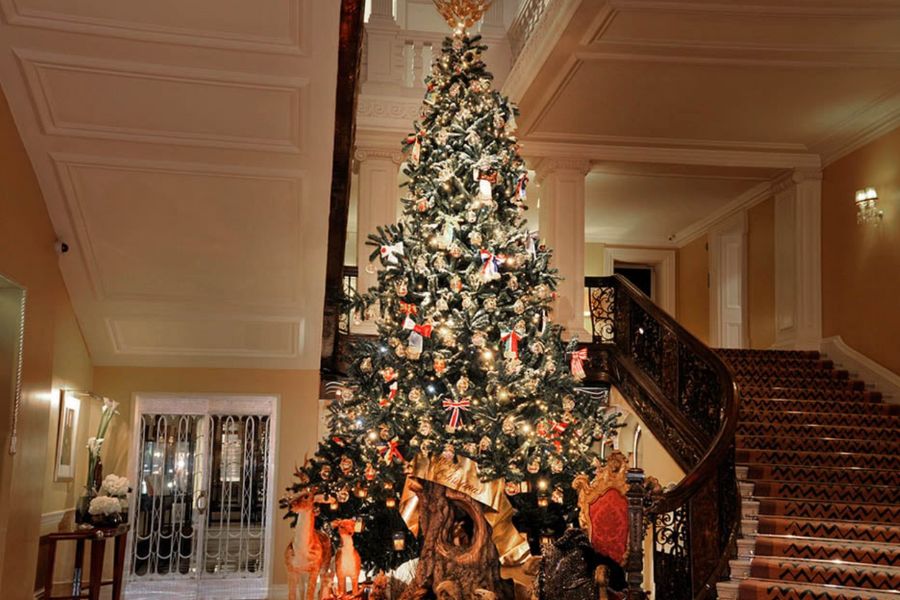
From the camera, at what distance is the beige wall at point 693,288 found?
14.3 metres

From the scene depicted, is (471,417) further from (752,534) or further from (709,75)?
(709,75)

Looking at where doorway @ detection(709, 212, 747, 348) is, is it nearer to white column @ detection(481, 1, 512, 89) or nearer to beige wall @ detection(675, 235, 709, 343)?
beige wall @ detection(675, 235, 709, 343)

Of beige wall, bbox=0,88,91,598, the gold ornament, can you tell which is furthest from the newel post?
beige wall, bbox=0,88,91,598

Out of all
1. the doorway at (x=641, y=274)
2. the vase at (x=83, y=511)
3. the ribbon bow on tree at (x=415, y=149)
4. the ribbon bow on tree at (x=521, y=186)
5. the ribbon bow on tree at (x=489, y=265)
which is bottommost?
the vase at (x=83, y=511)

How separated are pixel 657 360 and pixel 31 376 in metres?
5.22

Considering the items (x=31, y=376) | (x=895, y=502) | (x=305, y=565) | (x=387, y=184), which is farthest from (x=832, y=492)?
(x=31, y=376)

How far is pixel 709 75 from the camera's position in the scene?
8.52 meters

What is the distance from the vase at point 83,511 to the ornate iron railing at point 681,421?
4.46 meters

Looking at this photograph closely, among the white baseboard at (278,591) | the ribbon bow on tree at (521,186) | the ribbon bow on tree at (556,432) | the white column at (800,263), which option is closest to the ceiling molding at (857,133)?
the white column at (800,263)

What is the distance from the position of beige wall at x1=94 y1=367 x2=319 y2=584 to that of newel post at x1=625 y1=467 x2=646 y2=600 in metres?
4.84

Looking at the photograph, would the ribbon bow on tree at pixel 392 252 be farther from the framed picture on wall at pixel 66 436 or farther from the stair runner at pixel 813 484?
the framed picture on wall at pixel 66 436

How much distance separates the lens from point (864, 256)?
9.73 metres

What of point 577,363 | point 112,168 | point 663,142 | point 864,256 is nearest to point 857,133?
point 864,256

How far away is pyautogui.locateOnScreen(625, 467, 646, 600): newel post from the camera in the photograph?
5043 mm
